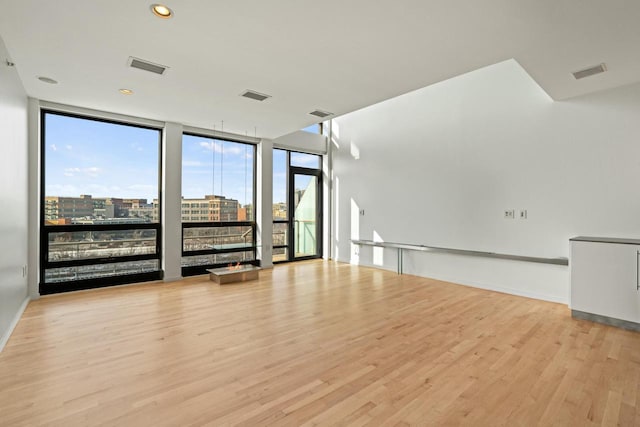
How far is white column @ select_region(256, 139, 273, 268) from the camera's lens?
6.63m

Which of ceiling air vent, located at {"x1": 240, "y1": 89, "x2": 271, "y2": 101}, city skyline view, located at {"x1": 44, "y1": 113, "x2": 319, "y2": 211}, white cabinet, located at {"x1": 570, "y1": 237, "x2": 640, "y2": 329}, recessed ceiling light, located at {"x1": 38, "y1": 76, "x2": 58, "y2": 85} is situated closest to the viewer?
white cabinet, located at {"x1": 570, "y1": 237, "x2": 640, "y2": 329}

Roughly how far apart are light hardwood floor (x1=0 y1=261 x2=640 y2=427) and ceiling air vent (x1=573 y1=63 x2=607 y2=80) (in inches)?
106

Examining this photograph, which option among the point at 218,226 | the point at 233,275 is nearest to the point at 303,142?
the point at 218,226

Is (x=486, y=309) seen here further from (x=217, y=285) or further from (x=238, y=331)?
(x=217, y=285)

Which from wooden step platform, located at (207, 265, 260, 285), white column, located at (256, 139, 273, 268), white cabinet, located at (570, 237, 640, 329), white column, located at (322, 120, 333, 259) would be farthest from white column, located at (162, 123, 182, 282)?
white cabinet, located at (570, 237, 640, 329)

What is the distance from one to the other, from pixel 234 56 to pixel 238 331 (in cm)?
272

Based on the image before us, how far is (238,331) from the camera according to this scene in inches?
125

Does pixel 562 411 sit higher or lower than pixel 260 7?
lower

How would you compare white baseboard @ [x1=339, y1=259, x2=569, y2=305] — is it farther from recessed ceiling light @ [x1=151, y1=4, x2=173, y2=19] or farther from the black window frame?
recessed ceiling light @ [x1=151, y1=4, x2=173, y2=19]

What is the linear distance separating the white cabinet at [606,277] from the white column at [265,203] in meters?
5.11

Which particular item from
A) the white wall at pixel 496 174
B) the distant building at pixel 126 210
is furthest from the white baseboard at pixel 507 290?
the distant building at pixel 126 210

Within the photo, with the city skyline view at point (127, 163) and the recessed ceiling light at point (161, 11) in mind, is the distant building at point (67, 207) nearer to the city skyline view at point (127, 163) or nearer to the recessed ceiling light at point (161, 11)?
the city skyline view at point (127, 163)

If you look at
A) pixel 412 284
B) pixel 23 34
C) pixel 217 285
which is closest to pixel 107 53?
pixel 23 34

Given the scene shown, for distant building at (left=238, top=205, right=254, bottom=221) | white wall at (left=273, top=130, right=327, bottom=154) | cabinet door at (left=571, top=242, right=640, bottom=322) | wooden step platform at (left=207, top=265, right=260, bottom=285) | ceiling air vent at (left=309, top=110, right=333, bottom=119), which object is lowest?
wooden step platform at (left=207, top=265, right=260, bottom=285)
